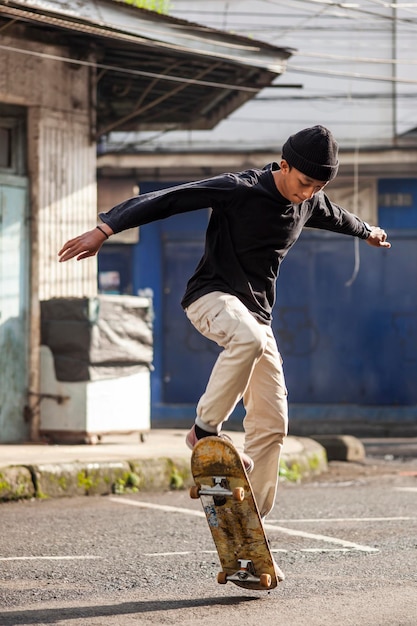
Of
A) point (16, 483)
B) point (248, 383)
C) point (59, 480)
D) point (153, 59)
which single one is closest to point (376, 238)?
point (248, 383)

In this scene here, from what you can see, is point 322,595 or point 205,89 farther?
point 205,89

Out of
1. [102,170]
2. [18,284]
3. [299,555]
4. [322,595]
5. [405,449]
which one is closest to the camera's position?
[322,595]

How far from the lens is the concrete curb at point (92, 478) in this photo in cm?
902

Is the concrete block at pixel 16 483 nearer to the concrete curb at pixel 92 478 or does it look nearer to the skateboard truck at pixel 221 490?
the concrete curb at pixel 92 478

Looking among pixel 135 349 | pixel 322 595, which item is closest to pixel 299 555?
pixel 322 595

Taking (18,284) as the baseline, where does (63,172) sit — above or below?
above

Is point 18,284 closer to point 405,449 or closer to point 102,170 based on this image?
point 405,449

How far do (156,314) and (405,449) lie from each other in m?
7.64

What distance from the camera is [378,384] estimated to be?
22.6 m

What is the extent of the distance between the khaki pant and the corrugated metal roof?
21.8 feet

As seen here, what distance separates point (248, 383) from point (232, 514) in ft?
1.80

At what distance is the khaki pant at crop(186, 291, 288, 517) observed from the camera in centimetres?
478

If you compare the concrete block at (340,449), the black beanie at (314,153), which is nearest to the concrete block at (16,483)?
the black beanie at (314,153)

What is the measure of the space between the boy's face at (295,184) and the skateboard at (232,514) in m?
1.08
